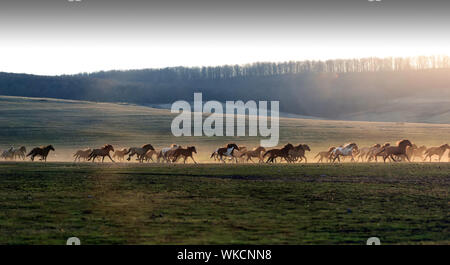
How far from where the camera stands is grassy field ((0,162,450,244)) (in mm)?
13539

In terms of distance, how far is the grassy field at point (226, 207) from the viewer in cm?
1354

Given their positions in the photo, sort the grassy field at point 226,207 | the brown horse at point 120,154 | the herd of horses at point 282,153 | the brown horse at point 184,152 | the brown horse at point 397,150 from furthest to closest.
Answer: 1. the brown horse at point 120,154
2. the brown horse at point 184,152
3. the herd of horses at point 282,153
4. the brown horse at point 397,150
5. the grassy field at point 226,207

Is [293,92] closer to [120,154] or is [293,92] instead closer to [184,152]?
[120,154]

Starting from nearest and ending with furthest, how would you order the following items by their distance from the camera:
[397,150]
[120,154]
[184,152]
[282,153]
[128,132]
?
[397,150] < [184,152] < [282,153] < [120,154] < [128,132]

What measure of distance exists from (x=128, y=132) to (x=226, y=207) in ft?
156

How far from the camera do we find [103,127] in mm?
67188

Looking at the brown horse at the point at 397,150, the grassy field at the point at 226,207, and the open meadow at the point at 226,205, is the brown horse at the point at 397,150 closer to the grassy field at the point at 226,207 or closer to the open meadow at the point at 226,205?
the open meadow at the point at 226,205

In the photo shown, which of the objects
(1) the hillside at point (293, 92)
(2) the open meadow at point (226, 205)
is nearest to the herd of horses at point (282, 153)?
(2) the open meadow at point (226, 205)

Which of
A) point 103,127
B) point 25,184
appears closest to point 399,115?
point 103,127

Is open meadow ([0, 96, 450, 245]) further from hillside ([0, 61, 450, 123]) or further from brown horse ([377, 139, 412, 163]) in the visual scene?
hillside ([0, 61, 450, 123])

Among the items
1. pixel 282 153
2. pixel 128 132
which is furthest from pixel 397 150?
pixel 128 132

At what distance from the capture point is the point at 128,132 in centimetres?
6406

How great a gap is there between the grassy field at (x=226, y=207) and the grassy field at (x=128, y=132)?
20.2 meters
